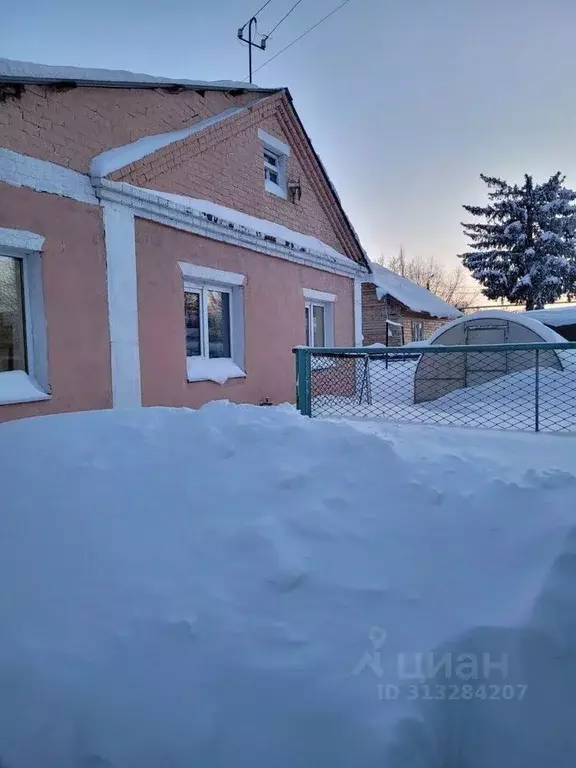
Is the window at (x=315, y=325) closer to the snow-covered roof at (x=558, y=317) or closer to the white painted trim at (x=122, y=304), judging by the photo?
the white painted trim at (x=122, y=304)

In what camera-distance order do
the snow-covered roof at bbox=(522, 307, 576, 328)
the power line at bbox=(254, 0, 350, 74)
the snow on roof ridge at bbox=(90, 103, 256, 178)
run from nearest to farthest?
the snow on roof ridge at bbox=(90, 103, 256, 178)
the power line at bbox=(254, 0, 350, 74)
the snow-covered roof at bbox=(522, 307, 576, 328)

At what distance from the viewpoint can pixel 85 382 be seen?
Result: 498cm

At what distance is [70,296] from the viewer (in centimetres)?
483

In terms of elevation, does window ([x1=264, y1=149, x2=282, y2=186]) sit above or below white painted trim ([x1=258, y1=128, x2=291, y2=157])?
below

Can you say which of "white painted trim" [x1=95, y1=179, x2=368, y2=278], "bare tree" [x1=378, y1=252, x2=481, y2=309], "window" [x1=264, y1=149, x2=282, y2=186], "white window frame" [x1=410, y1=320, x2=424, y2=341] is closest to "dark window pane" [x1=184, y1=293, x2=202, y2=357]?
"white painted trim" [x1=95, y1=179, x2=368, y2=278]

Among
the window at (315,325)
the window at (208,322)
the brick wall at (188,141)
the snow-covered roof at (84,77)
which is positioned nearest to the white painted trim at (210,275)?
the window at (208,322)

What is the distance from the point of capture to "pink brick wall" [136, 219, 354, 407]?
574 cm

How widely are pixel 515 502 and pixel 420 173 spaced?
11.3 m

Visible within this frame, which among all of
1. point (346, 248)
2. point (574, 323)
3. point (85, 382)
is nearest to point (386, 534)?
point (85, 382)

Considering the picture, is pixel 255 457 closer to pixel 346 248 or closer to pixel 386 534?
pixel 386 534

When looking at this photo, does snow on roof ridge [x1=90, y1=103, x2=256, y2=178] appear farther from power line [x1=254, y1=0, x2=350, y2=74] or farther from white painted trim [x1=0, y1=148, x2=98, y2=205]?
power line [x1=254, y1=0, x2=350, y2=74]

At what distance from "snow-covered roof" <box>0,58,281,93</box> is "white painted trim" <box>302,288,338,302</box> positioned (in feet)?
11.0

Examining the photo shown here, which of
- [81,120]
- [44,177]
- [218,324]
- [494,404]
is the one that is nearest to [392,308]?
[494,404]

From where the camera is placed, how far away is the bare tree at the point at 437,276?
49031mm
